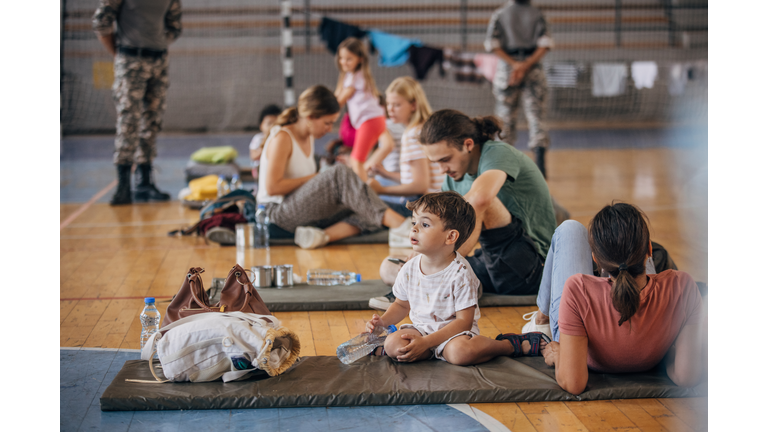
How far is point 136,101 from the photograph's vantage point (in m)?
5.57

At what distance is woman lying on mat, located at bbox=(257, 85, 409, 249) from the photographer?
4.06 meters

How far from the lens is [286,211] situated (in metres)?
4.26

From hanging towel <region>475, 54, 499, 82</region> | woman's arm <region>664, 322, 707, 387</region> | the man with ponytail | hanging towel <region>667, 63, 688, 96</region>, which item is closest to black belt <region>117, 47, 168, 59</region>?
the man with ponytail

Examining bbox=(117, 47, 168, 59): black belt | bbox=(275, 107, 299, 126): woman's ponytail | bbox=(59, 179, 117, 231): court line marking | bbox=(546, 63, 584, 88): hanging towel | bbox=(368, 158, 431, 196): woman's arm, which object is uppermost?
bbox=(546, 63, 584, 88): hanging towel

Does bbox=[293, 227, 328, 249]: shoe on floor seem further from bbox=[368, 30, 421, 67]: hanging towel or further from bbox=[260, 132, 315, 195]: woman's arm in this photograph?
bbox=[368, 30, 421, 67]: hanging towel

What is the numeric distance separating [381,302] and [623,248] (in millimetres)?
1300

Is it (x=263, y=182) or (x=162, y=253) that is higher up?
(x=263, y=182)

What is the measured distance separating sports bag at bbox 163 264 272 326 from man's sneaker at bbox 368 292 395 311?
0.70 metres

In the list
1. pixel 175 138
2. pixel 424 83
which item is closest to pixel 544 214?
pixel 424 83

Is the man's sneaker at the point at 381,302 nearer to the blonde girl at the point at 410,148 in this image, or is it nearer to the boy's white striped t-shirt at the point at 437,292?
the boy's white striped t-shirt at the point at 437,292

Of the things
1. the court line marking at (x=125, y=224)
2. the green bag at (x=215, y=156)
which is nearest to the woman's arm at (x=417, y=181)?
the court line marking at (x=125, y=224)

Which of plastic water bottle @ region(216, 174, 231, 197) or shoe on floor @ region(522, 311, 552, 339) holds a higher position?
plastic water bottle @ region(216, 174, 231, 197)

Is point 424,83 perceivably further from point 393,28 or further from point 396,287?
point 396,287
